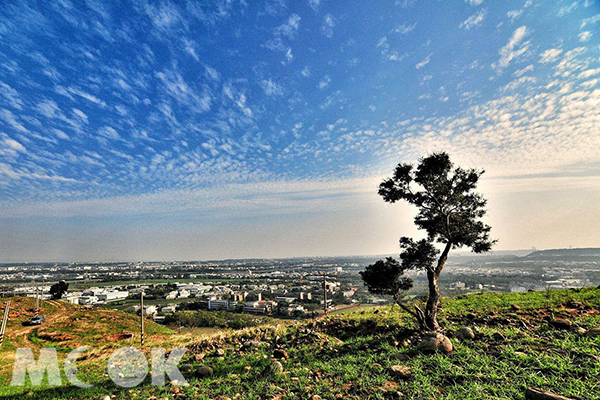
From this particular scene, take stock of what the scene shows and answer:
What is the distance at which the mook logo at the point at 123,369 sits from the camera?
816 centimetres

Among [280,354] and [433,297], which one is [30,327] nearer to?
[280,354]

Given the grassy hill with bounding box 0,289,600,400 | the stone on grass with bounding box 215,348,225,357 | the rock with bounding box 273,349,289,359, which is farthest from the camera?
the stone on grass with bounding box 215,348,225,357

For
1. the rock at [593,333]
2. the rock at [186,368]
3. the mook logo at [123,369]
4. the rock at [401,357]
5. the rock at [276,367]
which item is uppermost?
the rock at [593,333]

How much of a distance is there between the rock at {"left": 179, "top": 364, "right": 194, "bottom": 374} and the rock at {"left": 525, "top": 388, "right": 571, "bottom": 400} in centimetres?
906

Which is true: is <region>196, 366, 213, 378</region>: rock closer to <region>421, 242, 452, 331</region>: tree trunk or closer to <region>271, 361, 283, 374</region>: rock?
<region>271, 361, 283, 374</region>: rock

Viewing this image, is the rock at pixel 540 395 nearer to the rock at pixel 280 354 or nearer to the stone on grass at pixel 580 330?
the stone on grass at pixel 580 330

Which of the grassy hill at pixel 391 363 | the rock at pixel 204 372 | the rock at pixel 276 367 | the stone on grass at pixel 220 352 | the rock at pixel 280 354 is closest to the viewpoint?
the grassy hill at pixel 391 363

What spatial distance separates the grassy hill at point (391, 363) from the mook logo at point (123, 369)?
1.20 feet

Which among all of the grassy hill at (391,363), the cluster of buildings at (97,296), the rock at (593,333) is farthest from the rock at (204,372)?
the cluster of buildings at (97,296)

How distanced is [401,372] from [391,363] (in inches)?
39.3

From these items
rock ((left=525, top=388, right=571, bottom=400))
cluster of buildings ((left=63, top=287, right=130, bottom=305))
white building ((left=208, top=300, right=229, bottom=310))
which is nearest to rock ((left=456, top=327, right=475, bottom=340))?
rock ((left=525, top=388, right=571, bottom=400))

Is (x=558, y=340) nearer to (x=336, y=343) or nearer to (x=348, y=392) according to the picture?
(x=348, y=392)

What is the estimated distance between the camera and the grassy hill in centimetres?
488

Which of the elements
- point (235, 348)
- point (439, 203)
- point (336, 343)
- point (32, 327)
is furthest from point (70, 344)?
point (439, 203)
